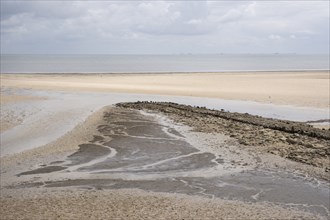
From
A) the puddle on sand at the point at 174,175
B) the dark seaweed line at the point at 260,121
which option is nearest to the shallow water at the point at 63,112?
the dark seaweed line at the point at 260,121

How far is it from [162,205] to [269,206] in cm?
277

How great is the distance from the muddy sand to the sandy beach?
0.03m

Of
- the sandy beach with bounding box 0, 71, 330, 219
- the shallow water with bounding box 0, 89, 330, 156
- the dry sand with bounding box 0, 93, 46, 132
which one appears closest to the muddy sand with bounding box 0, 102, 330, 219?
the sandy beach with bounding box 0, 71, 330, 219

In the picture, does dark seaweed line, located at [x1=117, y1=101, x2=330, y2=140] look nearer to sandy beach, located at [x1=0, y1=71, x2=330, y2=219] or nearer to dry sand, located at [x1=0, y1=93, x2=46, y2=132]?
sandy beach, located at [x1=0, y1=71, x2=330, y2=219]

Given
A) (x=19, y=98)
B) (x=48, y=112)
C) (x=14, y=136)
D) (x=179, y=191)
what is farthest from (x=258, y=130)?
(x=19, y=98)

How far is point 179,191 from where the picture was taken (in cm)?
1105

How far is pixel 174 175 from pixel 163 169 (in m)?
0.81

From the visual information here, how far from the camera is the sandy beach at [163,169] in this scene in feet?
31.7

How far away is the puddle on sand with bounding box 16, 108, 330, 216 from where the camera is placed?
35.8 feet

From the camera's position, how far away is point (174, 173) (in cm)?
1292

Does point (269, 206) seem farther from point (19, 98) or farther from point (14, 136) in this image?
point (19, 98)

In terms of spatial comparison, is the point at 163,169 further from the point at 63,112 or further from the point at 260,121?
the point at 63,112

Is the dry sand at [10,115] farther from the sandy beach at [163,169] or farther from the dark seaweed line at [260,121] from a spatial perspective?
the dark seaweed line at [260,121]

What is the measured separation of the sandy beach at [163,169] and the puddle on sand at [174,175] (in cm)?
3
